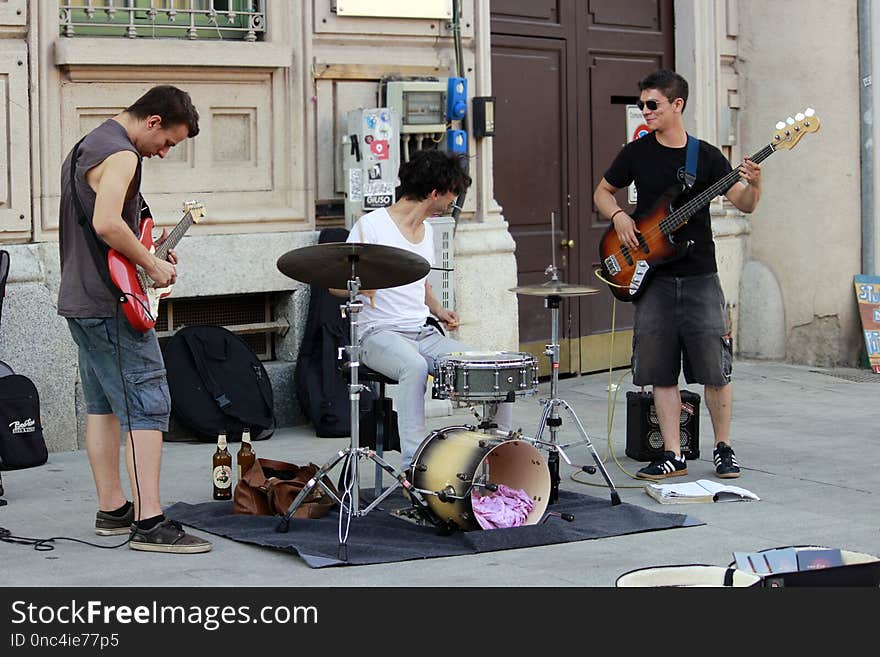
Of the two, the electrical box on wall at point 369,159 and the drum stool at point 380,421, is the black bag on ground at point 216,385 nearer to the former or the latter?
the electrical box on wall at point 369,159

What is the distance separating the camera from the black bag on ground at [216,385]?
8406mm

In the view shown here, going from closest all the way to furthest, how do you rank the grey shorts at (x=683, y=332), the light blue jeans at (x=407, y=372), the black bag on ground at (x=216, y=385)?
the light blue jeans at (x=407, y=372) → the grey shorts at (x=683, y=332) → the black bag on ground at (x=216, y=385)

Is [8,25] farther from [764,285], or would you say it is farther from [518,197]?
[764,285]

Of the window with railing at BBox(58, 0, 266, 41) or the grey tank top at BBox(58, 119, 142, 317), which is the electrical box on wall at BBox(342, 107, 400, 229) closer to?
the window with railing at BBox(58, 0, 266, 41)

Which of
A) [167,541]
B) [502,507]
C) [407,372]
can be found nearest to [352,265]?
[407,372]

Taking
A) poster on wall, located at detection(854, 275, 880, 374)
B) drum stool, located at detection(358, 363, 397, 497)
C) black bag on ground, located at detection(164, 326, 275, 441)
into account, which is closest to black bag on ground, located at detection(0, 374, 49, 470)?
black bag on ground, located at detection(164, 326, 275, 441)

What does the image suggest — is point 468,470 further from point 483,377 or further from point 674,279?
point 674,279

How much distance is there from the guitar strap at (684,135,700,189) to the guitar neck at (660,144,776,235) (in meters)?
0.08

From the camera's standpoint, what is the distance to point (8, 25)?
7902 millimetres

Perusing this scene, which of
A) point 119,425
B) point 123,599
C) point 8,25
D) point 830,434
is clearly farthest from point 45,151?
point 830,434

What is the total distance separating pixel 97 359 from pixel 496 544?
1782mm

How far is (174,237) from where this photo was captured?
A: 616 cm

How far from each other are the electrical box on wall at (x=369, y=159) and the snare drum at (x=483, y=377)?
2725mm

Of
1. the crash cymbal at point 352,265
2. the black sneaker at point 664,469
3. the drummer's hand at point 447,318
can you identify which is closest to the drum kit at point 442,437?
the crash cymbal at point 352,265
